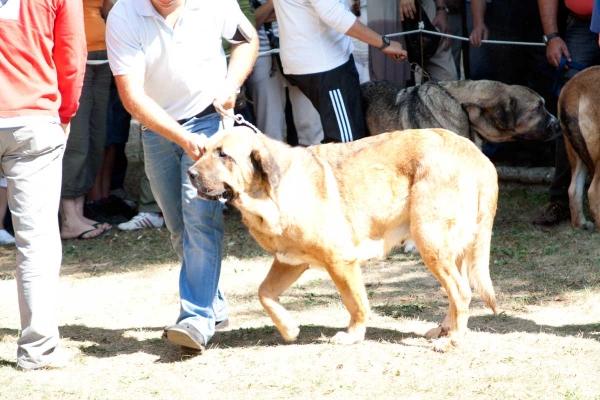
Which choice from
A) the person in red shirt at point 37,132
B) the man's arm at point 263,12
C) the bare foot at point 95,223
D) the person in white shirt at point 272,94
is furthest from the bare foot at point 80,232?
the person in red shirt at point 37,132

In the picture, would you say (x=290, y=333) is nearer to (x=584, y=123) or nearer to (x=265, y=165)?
(x=265, y=165)

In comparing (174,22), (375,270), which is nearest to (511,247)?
(375,270)

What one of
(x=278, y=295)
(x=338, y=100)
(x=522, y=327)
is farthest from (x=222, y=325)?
(x=338, y=100)

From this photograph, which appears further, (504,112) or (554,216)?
(554,216)

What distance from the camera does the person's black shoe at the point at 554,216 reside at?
7.46 meters

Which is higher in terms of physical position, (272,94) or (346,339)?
(272,94)

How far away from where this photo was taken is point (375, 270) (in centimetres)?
661

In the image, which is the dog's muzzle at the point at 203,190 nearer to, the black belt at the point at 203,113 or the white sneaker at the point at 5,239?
the black belt at the point at 203,113

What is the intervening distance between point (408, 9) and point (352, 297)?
13.5ft

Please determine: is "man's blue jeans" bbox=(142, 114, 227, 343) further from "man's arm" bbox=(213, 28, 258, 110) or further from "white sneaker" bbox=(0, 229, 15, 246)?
"white sneaker" bbox=(0, 229, 15, 246)

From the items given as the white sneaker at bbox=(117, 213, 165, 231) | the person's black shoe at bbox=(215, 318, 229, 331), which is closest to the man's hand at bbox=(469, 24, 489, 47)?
the white sneaker at bbox=(117, 213, 165, 231)

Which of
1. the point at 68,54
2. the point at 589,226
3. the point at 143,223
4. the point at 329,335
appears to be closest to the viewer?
the point at 68,54

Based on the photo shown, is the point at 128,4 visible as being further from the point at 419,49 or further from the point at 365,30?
the point at 419,49

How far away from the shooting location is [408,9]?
791cm
